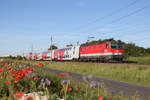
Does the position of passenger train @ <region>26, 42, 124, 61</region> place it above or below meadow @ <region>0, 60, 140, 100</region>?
above

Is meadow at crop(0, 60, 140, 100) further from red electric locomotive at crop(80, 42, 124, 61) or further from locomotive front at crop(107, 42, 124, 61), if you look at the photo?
red electric locomotive at crop(80, 42, 124, 61)

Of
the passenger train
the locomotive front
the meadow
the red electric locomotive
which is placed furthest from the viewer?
the passenger train

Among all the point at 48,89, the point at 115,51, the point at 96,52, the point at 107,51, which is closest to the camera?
the point at 48,89

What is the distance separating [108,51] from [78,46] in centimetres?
1158

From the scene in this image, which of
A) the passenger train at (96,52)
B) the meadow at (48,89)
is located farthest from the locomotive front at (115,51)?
the meadow at (48,89)

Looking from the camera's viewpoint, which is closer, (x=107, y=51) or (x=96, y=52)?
(x=107, y=51)

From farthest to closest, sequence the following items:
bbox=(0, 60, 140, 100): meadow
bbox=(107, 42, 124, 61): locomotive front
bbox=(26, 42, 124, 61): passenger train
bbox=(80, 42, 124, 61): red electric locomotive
→ bbox=(26, 42, 124, 61): passenger train, bbox=(80, 42, 124, 61): red electric locomotive, bbox=(107, 42, 124, 61): locomotive front, bbox=(0, 60, 140, 100): meadow

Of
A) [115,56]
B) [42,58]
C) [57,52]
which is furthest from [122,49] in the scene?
[42,58]

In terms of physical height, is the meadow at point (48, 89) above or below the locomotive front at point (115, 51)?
below

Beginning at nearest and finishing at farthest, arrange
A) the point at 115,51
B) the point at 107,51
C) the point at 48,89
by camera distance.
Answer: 1. the point at 48,89
2. the point at 115,51
3. the point at 107,51

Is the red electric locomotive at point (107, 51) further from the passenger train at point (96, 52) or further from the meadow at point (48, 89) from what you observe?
the meadow at point (48, 89)

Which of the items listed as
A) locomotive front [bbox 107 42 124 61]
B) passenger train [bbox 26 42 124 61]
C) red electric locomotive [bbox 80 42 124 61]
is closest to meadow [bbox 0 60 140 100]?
locomotive front [bbox 107 42 124 61]

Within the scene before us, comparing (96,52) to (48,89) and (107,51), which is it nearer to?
(107,51)


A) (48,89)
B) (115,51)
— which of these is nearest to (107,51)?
(115,51)
